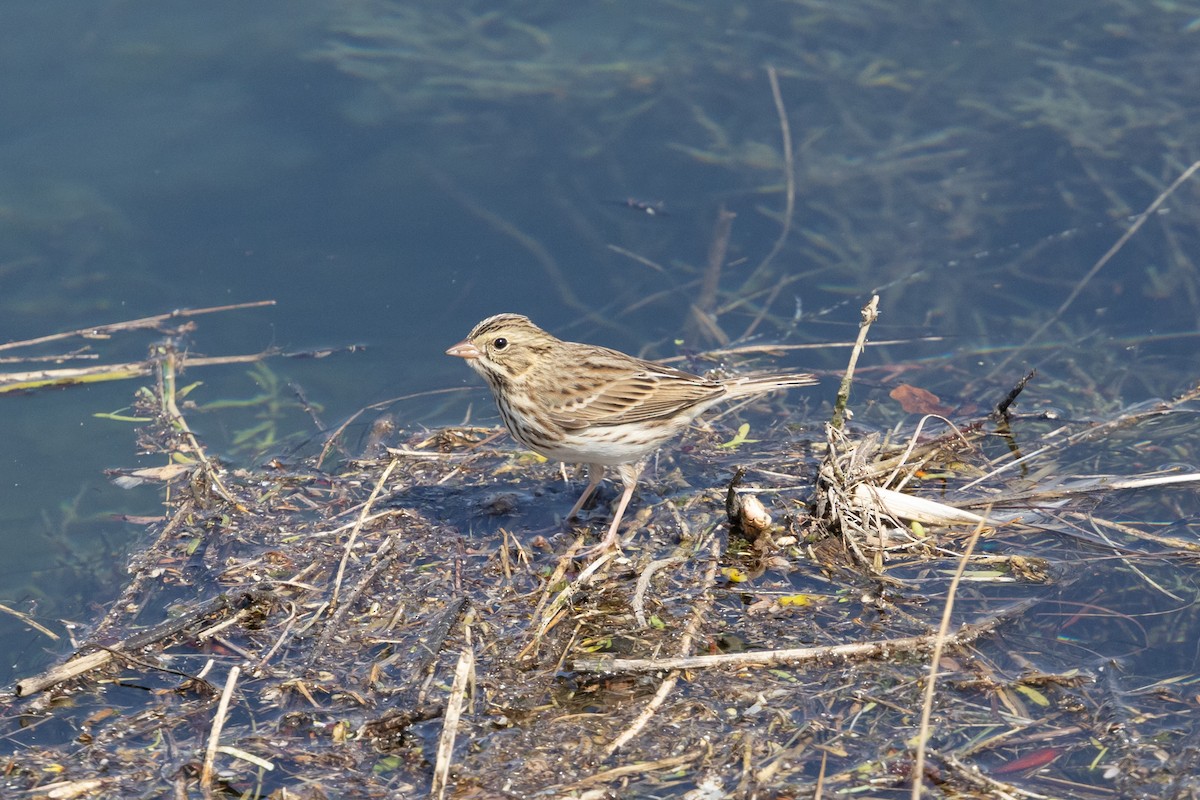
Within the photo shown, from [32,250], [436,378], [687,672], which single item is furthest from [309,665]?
[32,250]

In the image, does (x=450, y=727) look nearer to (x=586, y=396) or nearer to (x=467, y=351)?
(x=586, y=396)

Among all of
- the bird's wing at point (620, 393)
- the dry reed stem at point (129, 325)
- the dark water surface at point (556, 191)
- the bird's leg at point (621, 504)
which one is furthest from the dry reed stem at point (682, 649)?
the dry reed stem at point (129, 325)

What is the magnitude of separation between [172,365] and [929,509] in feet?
18.8

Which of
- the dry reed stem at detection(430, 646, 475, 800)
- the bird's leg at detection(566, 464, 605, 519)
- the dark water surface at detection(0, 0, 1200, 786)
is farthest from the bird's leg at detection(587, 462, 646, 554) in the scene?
Result: the dark water surface at detection(0, 0, 1200, 786)

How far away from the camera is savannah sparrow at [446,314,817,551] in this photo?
22.5 ft

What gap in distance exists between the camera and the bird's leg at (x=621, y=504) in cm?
671

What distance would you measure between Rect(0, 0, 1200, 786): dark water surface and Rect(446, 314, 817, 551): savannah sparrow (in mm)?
2103

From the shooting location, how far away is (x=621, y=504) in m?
6.90

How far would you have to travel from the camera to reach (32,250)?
10430 mm

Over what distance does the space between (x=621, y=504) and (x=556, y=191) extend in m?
5.02

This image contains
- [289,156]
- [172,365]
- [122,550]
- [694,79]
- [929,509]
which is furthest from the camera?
[694,79]

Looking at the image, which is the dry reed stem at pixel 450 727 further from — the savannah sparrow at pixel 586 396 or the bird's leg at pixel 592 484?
the bird's leg at pixel 592 484

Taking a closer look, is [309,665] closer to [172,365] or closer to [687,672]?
[687,672]

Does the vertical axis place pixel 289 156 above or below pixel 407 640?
above
